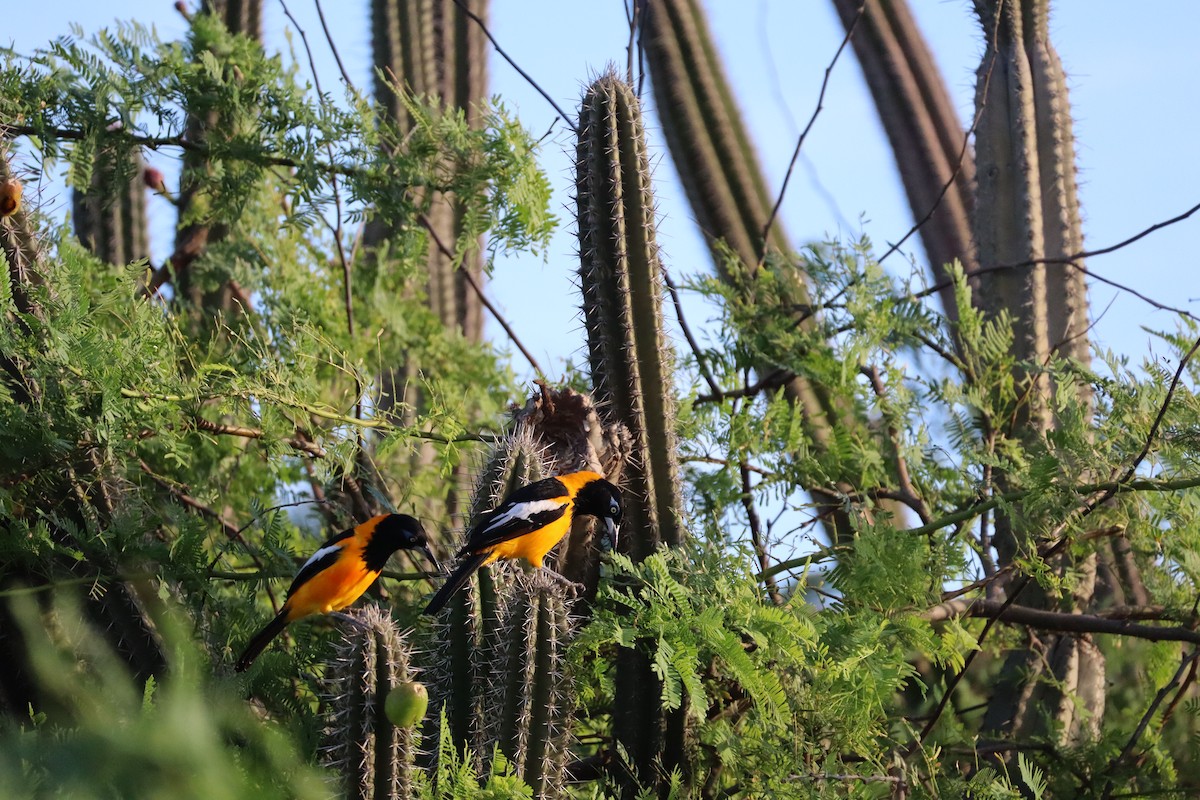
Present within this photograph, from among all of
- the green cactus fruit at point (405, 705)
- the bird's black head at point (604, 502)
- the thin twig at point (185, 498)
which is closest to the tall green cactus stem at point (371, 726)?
the green cactus fruit at point (405, 705)

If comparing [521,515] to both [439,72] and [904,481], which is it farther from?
[439,72]

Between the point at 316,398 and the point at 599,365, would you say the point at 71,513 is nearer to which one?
the point at 316,398

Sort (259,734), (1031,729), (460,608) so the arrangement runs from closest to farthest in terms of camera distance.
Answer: (259,734)
(460,608)
(1031,729)

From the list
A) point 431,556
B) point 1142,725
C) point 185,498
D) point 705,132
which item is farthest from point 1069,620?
point 705,132

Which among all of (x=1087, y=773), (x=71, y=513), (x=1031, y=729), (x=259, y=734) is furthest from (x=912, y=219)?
(x=259, y=734)

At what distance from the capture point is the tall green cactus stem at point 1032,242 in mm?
3447

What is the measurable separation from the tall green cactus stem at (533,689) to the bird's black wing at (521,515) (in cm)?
15

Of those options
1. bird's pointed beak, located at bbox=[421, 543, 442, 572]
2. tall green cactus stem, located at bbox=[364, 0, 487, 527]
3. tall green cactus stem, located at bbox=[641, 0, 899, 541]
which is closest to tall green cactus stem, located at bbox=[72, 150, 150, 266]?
tall green cactus stem, located at bbox=[364, 0, 487, 527]

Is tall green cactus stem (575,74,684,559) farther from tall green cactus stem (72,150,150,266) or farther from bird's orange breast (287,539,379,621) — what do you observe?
tall green cactus stem (72,150,150,266)

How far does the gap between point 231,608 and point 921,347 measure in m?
1.94

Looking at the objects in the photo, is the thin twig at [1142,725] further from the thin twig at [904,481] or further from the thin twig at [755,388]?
the thin twig at [755,388]

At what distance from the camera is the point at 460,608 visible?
2.51 m

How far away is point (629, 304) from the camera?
2.74m

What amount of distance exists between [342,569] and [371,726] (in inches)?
33.3
